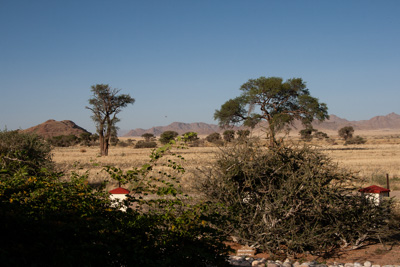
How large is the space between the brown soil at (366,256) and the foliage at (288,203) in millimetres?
163

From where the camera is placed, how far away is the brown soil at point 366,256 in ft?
21.2

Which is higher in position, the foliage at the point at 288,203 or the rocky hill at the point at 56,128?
the rocky hill at the point at 56,128

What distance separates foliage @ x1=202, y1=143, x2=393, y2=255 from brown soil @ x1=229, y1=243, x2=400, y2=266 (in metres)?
0.16

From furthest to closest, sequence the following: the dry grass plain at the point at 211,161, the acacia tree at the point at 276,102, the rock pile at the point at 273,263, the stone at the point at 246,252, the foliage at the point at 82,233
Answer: the acacia tree at the point at 276,102
the dry grass plain at the point at 211,161
the stone at the point at 246,252
the rock pile at the point at 273,263
the foliage at the point at 82,233

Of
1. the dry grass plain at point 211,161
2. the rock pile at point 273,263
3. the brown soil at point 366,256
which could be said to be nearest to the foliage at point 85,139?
the dry grass plain at point 211,161

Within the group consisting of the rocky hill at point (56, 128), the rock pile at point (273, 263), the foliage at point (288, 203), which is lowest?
the rock pile at point (273, 263)

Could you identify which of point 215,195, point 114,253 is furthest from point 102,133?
point 114,253

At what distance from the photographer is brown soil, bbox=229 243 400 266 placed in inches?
254

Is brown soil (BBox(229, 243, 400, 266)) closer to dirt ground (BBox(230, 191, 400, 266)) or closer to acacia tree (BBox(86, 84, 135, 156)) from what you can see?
dirt ground (BBox(230, 191, 400, 266))

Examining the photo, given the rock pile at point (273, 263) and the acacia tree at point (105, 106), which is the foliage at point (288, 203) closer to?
the rock pile at point (273, 263)

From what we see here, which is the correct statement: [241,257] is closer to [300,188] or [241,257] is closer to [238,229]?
[238,229]

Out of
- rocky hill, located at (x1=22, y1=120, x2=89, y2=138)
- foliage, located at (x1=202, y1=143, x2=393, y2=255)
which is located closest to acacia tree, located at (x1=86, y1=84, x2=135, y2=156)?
foliage, located at (x1=202, y1=143, x2=393, y2=255)

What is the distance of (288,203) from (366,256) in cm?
183

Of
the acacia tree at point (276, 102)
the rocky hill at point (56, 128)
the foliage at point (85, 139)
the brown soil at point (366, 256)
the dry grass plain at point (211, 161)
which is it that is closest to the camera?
the brown soil at point (366, 256)
